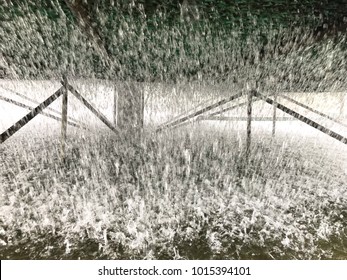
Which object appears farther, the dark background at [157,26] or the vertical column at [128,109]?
the vertical column at [128,109]

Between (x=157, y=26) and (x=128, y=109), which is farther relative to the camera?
(x=128, y=109)

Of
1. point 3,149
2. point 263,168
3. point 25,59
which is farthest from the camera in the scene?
point 3,149

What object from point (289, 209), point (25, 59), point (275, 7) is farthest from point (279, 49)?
point (25, 59)

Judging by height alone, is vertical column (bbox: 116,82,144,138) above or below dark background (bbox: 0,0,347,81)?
below

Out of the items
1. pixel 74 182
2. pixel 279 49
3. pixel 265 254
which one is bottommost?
pixel 265 254

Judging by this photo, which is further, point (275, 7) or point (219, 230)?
point (219, 230)

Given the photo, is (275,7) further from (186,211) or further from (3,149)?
(3,149)

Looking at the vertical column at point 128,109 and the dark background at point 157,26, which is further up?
the dark background at point 157,26

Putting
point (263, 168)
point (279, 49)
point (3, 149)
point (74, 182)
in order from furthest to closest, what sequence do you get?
1. point (3, 149)
2. point (263, 168)
3. point (74, 182)
4. point (279, 49)

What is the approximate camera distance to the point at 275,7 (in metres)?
2.25

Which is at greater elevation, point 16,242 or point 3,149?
point 3,149

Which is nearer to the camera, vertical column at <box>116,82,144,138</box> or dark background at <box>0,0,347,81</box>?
dark background at <box>0,0,347,81</box>

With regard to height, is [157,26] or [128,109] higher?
[157,26]

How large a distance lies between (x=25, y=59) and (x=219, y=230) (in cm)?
502
